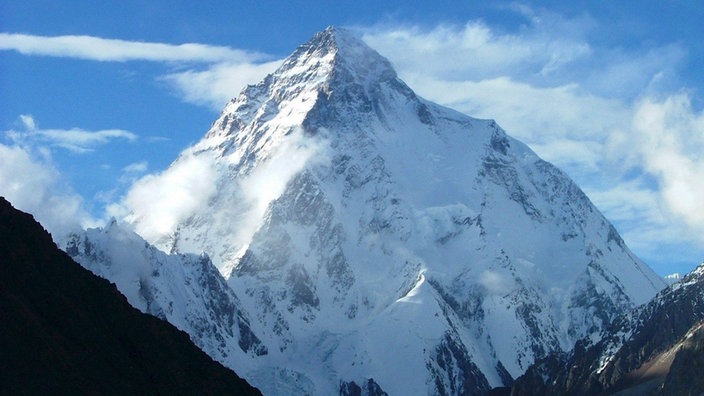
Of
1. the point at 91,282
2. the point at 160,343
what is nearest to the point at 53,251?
the point at 91,282

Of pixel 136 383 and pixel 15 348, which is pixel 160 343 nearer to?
pixel 136 383

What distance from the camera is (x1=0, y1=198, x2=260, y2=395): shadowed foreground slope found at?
425ft

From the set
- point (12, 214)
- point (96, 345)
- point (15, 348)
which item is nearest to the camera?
point (15, 348)

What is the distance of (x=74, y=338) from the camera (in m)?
142

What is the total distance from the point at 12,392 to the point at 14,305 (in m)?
17.4

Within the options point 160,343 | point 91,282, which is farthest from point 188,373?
point 91,282

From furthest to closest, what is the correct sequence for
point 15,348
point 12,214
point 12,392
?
point 12,214, point 15,348, point 12,392

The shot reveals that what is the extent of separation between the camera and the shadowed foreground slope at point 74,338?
130 meters

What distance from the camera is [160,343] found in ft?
527

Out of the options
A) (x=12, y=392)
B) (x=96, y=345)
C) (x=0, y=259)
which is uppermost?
(x=0, y=259)

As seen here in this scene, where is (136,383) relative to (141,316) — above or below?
below

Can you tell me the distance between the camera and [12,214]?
513ft

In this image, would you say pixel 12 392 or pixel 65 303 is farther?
pixel 65 303

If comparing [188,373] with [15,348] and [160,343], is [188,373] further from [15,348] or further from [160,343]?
[15,348]
